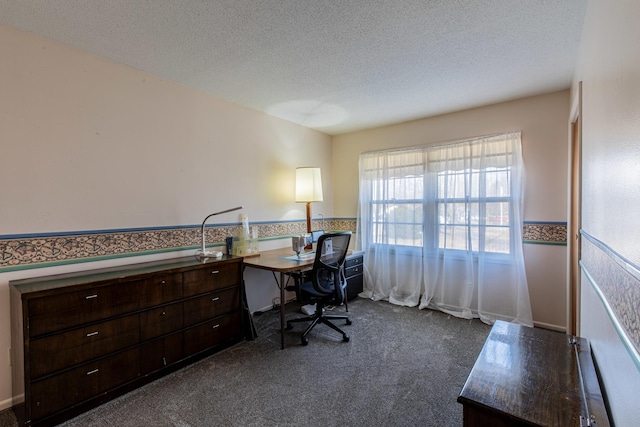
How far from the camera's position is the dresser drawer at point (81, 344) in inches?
67.5

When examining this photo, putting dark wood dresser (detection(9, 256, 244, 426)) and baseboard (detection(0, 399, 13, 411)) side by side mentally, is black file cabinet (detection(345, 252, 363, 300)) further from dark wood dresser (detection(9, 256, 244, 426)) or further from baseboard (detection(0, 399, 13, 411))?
baseboard (detection(0, 399, 13, 411))

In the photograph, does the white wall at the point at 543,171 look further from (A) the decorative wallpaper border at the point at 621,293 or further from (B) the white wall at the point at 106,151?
(B) the white wall at the point at 106,151

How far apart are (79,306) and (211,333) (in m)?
1.04

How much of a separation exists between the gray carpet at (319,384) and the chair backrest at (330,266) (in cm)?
48

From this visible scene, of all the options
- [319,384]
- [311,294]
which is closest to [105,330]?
[319,384]

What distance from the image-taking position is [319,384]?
217 cm

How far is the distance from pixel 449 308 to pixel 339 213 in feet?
6.83

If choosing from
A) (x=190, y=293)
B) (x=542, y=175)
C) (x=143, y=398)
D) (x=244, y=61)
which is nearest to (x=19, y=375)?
(x=143, y=398)

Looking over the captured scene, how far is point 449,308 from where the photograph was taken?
3.61m

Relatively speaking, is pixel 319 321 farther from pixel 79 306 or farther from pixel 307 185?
pixel 79 306

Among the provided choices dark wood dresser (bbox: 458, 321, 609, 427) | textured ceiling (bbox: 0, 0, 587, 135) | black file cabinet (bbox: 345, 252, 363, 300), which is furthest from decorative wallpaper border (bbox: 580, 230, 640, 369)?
black file cabinet (bbox: 345, 252, 363, 300)

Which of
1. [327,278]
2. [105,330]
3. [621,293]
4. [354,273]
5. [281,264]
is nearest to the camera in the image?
[621,293]

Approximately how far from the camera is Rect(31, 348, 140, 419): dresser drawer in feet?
5.62

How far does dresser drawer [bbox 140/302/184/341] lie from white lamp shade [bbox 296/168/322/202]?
1992 mm
